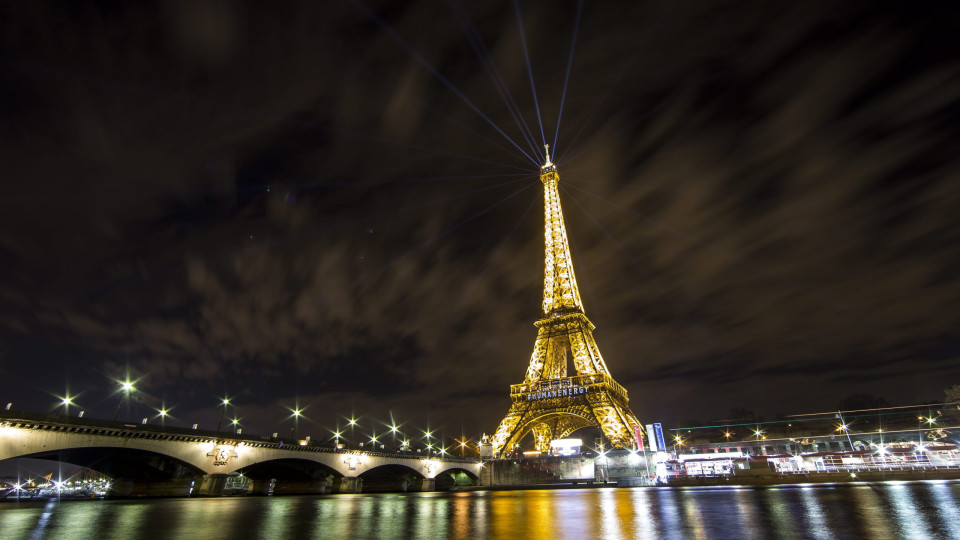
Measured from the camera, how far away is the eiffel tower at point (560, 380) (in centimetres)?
7656

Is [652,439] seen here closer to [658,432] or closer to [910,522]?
[658,432]

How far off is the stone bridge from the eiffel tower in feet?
50.5

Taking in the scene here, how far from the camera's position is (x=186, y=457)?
135ft

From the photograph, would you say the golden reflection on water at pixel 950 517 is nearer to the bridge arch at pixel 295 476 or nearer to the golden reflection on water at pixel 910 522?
the golden reflection on water at pixel 910 522

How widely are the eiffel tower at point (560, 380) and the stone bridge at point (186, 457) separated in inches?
606

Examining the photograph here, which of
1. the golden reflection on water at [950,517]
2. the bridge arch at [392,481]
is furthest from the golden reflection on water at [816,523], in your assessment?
the bridge arch at [392,481]

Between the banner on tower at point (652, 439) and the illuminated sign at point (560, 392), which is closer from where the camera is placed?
the banner on tower at point (652, 439)

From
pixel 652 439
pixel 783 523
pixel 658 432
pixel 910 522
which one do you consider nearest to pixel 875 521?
pixel 910 522

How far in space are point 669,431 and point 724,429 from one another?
82.7ft

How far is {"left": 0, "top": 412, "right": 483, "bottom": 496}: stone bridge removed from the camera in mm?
31969

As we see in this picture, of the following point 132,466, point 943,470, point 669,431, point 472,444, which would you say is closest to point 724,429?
point 669,431

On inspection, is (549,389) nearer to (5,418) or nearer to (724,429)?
(5,418)

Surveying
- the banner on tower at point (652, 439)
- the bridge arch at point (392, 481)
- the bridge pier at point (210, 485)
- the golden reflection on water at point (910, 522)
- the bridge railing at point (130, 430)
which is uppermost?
the bridge railing at point (130, 430)

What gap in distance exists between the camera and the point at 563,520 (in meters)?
17.5
